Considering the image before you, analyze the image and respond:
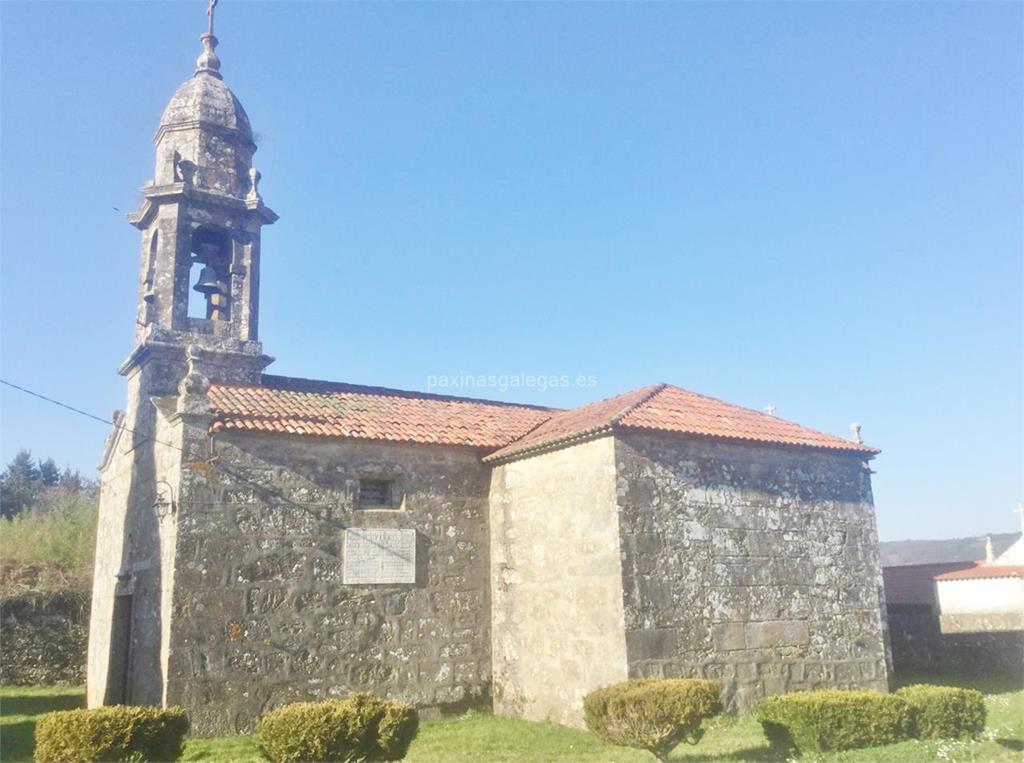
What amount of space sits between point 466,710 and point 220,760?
416 centimetres

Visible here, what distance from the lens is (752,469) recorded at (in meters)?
12.3

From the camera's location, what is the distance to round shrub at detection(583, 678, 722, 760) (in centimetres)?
809

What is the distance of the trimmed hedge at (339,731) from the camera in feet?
24.5

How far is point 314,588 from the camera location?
1159 centimetres

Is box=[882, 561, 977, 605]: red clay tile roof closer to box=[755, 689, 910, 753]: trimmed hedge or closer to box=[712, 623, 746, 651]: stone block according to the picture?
box=[712, 623, 746, 651]: stone block

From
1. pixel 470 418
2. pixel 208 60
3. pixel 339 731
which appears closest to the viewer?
pixel 339 731

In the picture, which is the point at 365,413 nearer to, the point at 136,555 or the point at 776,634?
the point at 136,555

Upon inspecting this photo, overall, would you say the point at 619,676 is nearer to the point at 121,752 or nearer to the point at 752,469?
the point at 752,469

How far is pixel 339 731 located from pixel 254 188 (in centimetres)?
1034

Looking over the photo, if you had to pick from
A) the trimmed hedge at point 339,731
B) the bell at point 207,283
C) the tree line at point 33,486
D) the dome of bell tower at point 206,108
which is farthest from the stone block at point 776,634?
the tree line at point 33,486

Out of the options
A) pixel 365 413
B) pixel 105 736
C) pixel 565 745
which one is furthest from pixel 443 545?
pixel 105 736

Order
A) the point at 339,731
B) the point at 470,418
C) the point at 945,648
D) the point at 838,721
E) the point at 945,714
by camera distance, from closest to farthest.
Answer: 1. the point at 339,731
2. the point at 838,721
3. the point at 945,714
4. the point at 470,418
5. the point at 945,648

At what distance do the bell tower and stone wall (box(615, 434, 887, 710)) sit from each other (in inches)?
283

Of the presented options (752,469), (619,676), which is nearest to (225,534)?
(619,676)
